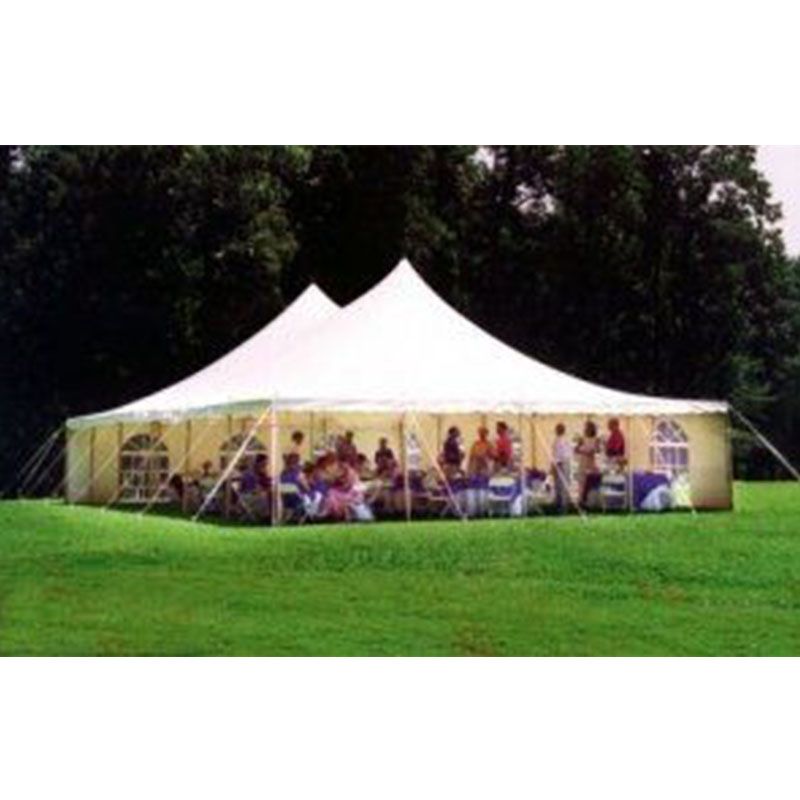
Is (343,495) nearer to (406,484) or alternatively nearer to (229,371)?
(406,484)

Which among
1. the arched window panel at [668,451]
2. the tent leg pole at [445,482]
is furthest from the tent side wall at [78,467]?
the arched window panel at [668,451]

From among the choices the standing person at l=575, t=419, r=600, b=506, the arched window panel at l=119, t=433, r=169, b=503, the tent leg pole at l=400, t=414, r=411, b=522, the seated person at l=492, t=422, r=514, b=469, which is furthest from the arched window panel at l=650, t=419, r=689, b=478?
the arched window panel at l=119, t=433, r=169, b=503

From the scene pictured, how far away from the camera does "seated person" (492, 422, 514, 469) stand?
17.2 metres

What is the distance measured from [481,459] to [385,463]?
36.3 inches

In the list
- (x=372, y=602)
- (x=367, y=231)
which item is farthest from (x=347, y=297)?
(x=372, y=602)

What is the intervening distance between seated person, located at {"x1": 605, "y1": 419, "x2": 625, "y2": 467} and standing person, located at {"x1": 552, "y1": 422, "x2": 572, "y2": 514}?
1.21ft

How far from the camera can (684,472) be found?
17.2 metres

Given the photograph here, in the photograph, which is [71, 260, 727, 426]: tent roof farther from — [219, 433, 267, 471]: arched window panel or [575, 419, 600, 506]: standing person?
[575, 419, 600, 506]: standing person

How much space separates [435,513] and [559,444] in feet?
4.90

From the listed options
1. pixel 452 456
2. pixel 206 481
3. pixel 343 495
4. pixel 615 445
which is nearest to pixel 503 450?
pixel 452 456

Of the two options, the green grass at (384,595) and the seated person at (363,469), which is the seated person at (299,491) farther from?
the green grass at (384,595)

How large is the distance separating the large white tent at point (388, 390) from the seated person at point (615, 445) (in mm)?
151

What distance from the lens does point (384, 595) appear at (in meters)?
11.8

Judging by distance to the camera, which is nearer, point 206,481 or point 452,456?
point 206,481
